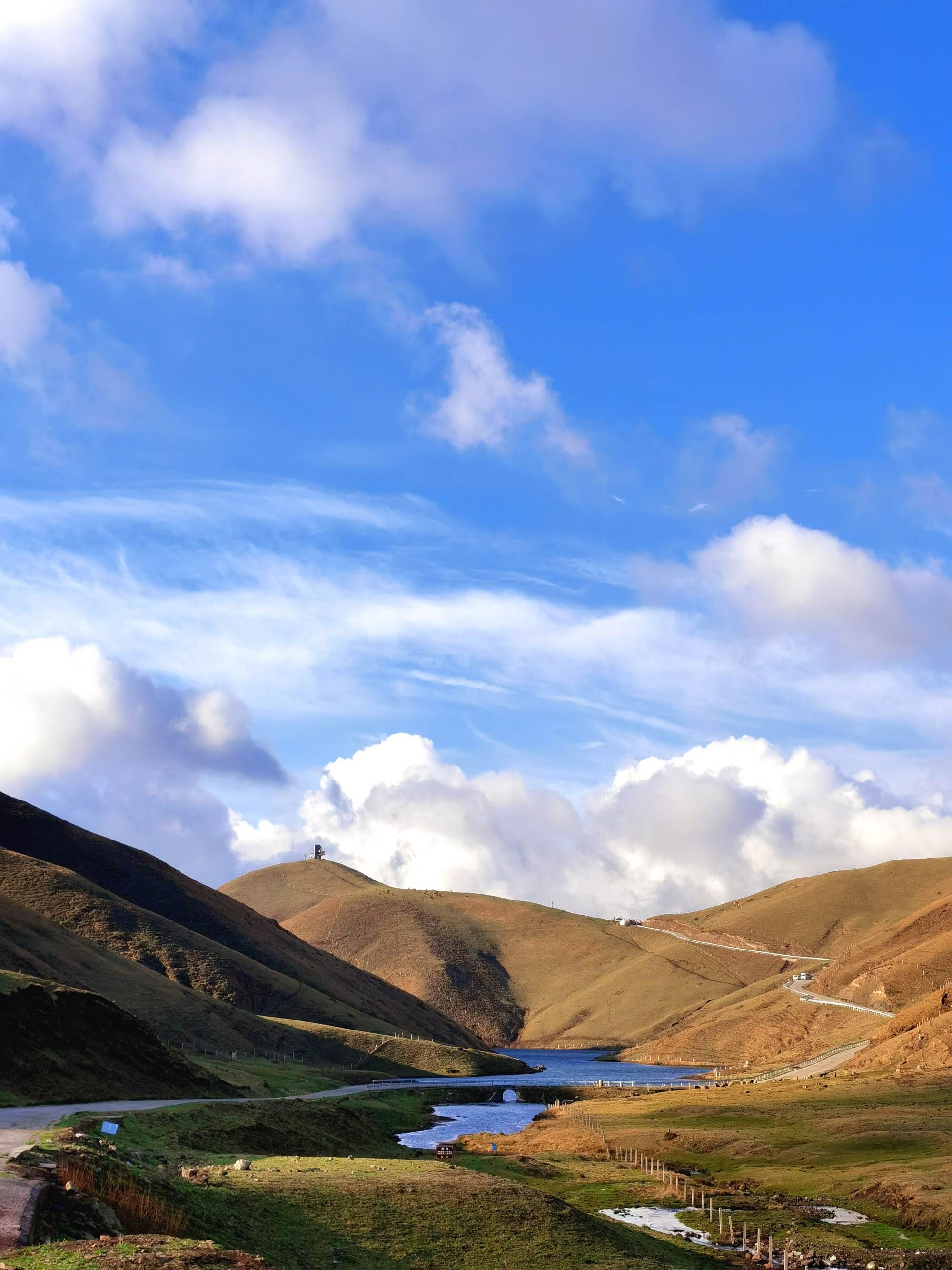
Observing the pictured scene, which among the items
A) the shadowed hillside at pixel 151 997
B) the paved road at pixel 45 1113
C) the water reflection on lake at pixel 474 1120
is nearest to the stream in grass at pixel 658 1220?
the paved road at pixel 45 1113

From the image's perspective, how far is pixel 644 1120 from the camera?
106 m

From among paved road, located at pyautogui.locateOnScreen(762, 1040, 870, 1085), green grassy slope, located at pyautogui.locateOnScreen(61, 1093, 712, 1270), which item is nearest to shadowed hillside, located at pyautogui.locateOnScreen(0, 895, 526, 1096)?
paved road, located at pyautogui.locateOnScreen(762, 1040, 870, 1085)

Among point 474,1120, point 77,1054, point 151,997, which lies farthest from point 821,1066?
point 77,1054

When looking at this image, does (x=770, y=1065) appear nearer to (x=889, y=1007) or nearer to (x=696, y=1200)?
(x=889, y=1007)

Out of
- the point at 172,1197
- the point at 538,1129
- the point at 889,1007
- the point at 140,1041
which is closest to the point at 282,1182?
the point at 172,1197

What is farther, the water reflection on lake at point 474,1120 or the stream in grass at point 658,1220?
the water reflection on lake at point 474,1120

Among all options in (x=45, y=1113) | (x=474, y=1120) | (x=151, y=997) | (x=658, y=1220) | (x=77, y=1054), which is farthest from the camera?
(x=151, y=997)

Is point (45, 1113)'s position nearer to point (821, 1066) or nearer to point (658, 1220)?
point (658, 1220)

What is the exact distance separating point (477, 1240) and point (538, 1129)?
69124mm

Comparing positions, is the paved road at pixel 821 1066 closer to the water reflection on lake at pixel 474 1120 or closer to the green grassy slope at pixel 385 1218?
the water reflection on lake at pixel 474 1120

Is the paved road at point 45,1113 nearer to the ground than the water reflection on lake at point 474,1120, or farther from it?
farther from it

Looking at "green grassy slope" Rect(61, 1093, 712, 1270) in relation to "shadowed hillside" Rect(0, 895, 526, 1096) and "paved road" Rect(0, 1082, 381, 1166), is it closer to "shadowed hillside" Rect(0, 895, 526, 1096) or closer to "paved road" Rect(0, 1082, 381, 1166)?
"paved road" Rect(0, 1082, 381, 1166)

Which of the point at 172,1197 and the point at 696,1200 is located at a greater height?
the point at 172,1197

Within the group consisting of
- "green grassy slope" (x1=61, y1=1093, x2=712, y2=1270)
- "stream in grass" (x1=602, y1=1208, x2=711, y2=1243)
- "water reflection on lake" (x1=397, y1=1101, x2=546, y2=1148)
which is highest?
"green grassy slope" (x1=61, y1=1093, x2=712, y2=1270)
